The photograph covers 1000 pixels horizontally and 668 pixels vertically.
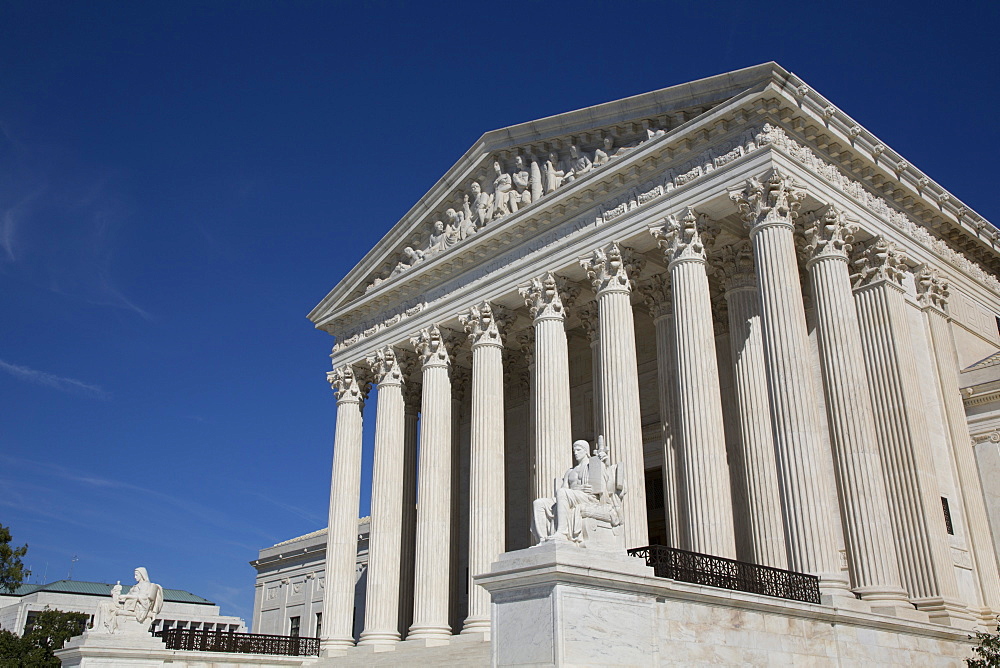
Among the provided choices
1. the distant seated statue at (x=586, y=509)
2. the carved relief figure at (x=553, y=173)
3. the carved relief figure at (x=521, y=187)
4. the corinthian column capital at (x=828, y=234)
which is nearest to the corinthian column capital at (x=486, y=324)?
the carved relief figure at (x=521, y=187)

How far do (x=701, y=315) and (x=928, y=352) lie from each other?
8.38 m

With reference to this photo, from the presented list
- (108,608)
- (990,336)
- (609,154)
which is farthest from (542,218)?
(108,608)

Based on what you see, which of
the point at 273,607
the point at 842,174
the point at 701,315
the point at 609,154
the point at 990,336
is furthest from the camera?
the point at 273,607

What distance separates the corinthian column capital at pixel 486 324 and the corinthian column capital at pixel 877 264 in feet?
40.7

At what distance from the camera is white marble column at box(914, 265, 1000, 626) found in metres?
26.4

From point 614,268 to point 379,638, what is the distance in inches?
637

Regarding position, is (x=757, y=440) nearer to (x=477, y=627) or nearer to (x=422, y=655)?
(x=477, y=627)

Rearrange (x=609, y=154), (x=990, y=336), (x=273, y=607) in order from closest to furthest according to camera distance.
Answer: (x=609, y=154) → (x=990, y=336) → (x=273, y=607)

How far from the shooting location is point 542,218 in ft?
105

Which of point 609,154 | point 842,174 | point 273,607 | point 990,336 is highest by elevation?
point 609,154

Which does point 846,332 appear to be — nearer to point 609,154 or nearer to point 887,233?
point 887,233

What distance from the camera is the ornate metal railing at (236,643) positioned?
3388 centimetres

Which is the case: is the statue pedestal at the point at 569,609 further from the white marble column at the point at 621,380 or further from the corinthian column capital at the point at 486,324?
the corinthian column capital at the point at 486,324

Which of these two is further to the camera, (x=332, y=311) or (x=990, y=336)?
(x=332, y=311)
